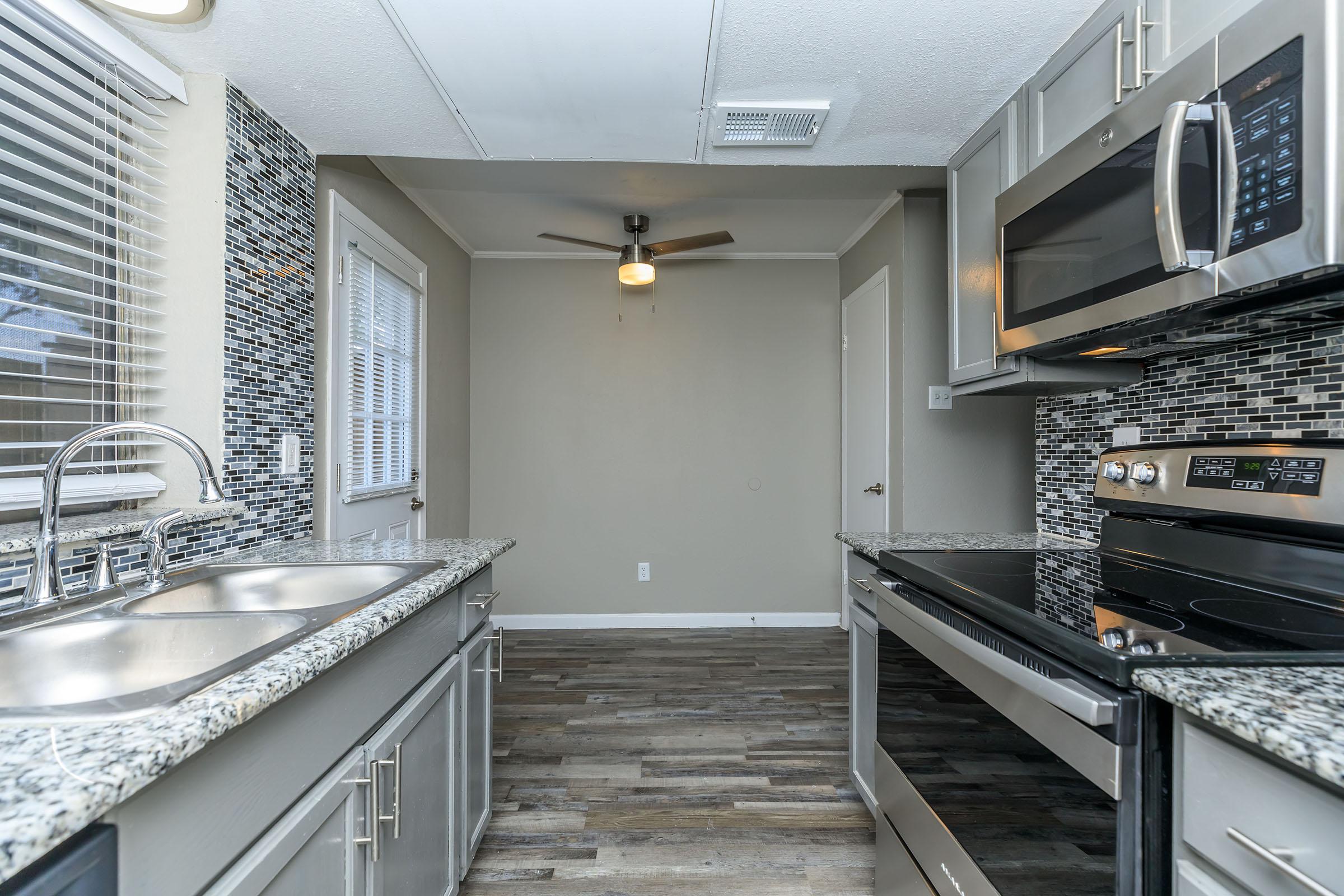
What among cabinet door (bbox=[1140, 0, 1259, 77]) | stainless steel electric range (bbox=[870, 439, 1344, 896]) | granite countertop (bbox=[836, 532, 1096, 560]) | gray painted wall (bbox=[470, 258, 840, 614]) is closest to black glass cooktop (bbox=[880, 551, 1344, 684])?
stainless steel electric range (bbox=[870, 439, 1344, 896])

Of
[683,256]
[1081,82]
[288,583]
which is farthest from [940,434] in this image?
[288,583]

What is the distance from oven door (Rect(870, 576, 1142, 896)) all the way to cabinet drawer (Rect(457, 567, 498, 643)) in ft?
3.41

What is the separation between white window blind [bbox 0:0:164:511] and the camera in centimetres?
127

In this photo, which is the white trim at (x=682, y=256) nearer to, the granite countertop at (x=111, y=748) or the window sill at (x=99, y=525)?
the window sill at (x=99, y=525)

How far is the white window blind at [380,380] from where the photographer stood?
249 cm

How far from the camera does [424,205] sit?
10.8ft

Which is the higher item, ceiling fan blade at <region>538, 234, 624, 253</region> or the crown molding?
the crown molding

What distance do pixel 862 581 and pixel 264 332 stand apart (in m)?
1.92

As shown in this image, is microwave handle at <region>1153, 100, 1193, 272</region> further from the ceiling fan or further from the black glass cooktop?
the ceiling fan

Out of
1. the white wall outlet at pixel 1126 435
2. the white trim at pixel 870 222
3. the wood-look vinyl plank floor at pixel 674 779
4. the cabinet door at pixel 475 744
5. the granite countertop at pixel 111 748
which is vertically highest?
the white trim at pixel 870 222

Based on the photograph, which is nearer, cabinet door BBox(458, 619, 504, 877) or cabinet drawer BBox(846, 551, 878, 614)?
cabinet door BBox(458, 619, 504, 877)

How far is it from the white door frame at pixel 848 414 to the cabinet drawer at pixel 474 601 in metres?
1.51

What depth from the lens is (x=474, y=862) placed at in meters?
1.84

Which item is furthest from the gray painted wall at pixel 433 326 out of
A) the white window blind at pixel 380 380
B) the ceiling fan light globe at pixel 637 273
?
the ceiling fan light globe at pixel 637 273
